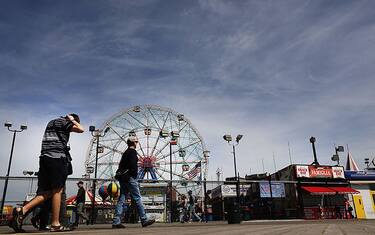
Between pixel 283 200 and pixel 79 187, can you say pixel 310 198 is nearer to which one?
pixel 283 200

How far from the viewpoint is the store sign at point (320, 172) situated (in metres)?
30.0

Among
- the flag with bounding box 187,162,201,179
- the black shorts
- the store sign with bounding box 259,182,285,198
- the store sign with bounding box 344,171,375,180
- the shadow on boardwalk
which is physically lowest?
the shadow on boardwalk

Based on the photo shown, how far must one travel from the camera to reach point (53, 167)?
14.3 ft

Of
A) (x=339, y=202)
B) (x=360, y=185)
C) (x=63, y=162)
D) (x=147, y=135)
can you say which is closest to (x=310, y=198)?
(x=339, y=202)

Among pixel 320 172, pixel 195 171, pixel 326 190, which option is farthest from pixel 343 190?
pixel 195 171

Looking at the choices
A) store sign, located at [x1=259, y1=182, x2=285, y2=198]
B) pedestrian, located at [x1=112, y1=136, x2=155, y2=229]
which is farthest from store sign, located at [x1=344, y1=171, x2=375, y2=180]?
pedestrian, located at [x1=112, y1=136, x2=155, y2=229]

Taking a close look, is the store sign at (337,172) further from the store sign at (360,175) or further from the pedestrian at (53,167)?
the pedestrian at (53,167)

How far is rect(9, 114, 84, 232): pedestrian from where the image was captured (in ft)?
13.8

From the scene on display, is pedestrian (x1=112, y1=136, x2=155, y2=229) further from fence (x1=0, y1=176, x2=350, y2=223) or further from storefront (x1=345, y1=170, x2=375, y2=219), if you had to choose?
storefront (x1=345, y1=170, x2=375, y2=219)

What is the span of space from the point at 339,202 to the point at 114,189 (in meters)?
24.6

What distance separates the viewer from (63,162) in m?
4.50

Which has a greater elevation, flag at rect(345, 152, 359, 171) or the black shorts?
flag at rect(345, 152, 359, 171)

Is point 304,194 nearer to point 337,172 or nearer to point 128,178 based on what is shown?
point 337,172

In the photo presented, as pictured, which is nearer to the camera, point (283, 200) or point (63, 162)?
point (63, 162)
